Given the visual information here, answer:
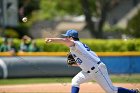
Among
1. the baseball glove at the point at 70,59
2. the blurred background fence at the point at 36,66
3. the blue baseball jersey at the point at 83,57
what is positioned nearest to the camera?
the blue baseball jersey at the point at 83,57

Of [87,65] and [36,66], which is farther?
[36,66]

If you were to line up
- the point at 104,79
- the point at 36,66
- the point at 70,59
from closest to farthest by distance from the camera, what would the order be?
1. the point at 104,79
2. the point at 70,59
3. the point at 36,66

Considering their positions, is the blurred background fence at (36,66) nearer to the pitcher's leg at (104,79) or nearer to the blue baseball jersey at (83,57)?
the blue baseball jersey at (83,57)

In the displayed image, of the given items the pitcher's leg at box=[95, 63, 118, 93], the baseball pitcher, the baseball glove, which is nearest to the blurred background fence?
the baseball glove

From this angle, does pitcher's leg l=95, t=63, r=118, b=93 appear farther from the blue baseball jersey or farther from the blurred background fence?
the blurred background fence

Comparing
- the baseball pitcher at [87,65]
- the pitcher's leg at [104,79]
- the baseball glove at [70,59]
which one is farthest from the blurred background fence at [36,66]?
the pitcher's leg at [104,79]

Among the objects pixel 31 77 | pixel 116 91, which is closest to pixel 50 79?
pixel 31 77

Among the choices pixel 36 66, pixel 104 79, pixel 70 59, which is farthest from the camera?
pixel 36 66

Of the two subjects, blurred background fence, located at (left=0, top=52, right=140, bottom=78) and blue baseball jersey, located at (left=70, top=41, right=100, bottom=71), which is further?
blurred background fence, located at (left=0, top=52, right=140, bottom=78)

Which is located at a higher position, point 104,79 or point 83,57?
point 83,57

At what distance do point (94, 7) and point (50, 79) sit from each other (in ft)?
96.0

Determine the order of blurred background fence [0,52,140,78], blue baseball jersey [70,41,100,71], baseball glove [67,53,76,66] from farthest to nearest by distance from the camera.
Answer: blurred background fence [0,52,140,78]
baseball glove [67,53,76,66]
blue baseball jersey [70,41,100,71]

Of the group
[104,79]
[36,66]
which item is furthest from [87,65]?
[36,66]

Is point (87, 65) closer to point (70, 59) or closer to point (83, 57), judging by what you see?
point (83, 57)
